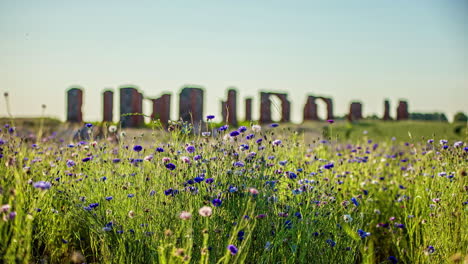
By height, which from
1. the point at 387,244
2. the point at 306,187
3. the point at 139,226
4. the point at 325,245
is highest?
the point at 306,187

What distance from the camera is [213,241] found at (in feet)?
7.99

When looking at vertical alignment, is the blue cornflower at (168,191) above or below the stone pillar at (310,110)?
below

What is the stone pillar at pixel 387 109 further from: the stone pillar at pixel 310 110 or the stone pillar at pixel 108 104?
the stone pillar at pixel 108 104

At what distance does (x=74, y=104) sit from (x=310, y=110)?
41.2ft

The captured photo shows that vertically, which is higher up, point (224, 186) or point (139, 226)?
point (224, 186)

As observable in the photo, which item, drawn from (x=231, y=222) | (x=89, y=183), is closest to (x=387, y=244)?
(x=231, y=222)

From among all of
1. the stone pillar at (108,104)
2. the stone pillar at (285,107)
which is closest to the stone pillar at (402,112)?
the stone pillar at (285,107)

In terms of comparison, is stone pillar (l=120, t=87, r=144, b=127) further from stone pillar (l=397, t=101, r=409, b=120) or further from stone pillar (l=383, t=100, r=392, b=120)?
stone pillar (l=397, t=101, r=409, b=120)

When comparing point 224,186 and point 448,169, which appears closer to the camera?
point 224,186

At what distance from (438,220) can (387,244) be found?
117 centimetres

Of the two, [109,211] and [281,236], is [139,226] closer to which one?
[109,211]

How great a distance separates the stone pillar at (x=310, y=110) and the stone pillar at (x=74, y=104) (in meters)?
12.0

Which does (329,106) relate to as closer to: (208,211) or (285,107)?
(285,107)

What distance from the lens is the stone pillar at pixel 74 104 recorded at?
1919 cm
